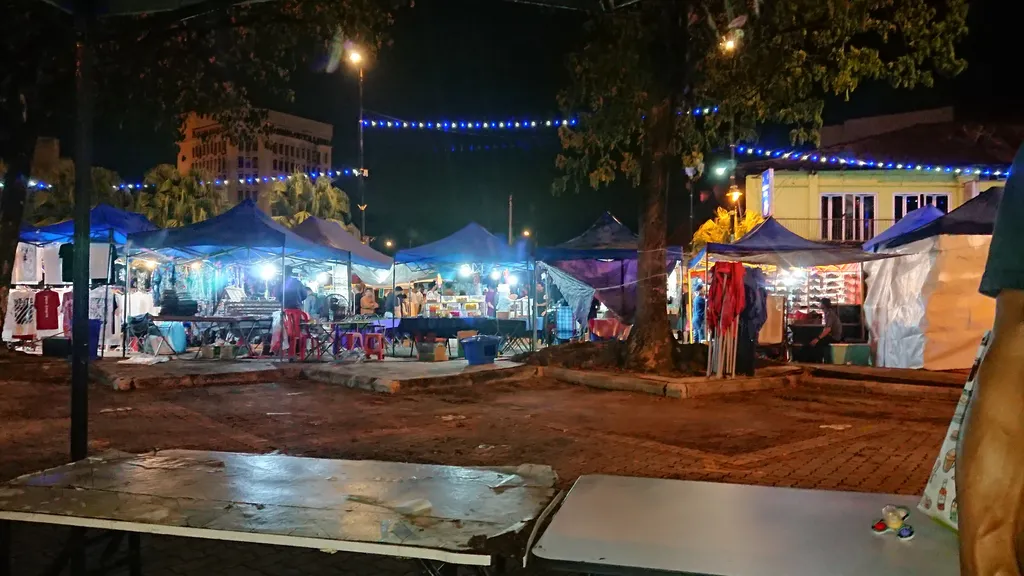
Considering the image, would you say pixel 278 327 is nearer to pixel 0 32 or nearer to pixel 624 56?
pixel 0 32

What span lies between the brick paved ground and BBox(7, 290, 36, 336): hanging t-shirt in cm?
681

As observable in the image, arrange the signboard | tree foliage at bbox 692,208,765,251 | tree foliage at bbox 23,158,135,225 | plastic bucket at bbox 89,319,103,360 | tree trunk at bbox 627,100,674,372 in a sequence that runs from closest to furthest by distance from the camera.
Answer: tree trunk at bbox 627,100,674,372 < plastic bucket at bbox 89,319,103,360 < the signboard < tree foliage at bbox 23,158,135,225 < tree foliage at bbox 692,208,765,251

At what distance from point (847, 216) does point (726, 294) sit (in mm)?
19041

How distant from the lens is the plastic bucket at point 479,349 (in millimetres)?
13656

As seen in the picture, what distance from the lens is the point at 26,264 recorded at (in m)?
19.1

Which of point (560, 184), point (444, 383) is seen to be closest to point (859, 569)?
point (444, 383)

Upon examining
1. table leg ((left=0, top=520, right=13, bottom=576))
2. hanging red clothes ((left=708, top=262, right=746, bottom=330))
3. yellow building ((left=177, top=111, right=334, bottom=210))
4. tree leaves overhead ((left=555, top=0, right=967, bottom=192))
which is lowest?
table leg ((left=0, top=520, right=13, bottom=576))

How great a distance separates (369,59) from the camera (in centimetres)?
1484

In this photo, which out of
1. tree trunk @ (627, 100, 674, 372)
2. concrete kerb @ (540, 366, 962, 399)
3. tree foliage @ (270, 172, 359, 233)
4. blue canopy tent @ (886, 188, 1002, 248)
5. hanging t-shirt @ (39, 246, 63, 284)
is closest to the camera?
concrete kerb @ (540, 366, 962, 399)

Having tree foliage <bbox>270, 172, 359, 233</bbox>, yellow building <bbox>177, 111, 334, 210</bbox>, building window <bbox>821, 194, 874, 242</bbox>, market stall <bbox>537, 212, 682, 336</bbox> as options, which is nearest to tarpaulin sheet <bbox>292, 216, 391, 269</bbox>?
market stall <bbox>537, 212, 682, 336</bbox>

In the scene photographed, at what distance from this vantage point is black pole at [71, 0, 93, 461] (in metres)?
5.07

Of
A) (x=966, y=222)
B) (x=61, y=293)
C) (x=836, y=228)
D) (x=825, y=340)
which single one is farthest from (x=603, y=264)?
(x=836, y=228)

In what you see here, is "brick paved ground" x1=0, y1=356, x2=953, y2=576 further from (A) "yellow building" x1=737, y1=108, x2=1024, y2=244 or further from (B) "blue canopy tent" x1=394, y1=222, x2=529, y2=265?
(A) "yellow building" x1=737, y1=108, x2=1024, y2=244

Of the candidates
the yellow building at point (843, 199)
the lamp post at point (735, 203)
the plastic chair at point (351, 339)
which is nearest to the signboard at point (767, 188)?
the yellow building at point (843, 199)
